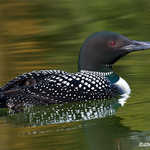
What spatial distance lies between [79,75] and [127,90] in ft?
1.90

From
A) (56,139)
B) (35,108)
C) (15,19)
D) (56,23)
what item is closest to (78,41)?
(56,23)

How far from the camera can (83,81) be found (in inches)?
316

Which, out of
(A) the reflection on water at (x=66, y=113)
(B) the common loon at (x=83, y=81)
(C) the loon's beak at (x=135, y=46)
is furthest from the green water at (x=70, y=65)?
(C) the loon's beak at (x=135, y=46)

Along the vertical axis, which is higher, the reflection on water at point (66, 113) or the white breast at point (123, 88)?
the white breast at point (123, 88)

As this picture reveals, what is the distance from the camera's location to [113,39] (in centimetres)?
854

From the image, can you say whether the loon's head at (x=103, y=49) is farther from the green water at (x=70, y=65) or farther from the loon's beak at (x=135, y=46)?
the green water at (x=70, y=65)

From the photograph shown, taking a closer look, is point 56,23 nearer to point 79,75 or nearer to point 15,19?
point 15,19

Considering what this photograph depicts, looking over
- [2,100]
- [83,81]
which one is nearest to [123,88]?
[83,81]

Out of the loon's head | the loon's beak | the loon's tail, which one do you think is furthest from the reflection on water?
the loon's beak

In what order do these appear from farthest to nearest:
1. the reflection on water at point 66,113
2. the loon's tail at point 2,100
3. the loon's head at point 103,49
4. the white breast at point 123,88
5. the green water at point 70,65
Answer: the loon's head at point 103,49 → the white breast at point 123,88 → the loon's tail at point 2,100 → the reflection on water at point 66,113 → the green water at point 70,65

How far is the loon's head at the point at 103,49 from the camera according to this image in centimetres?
844

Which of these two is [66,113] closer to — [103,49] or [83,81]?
[83,81]

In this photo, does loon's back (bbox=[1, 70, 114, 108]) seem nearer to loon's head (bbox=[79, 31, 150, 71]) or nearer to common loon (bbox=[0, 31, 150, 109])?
common loon (bbox=[0, 31, 150, 109])

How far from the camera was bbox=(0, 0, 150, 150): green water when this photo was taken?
22.1 ft
